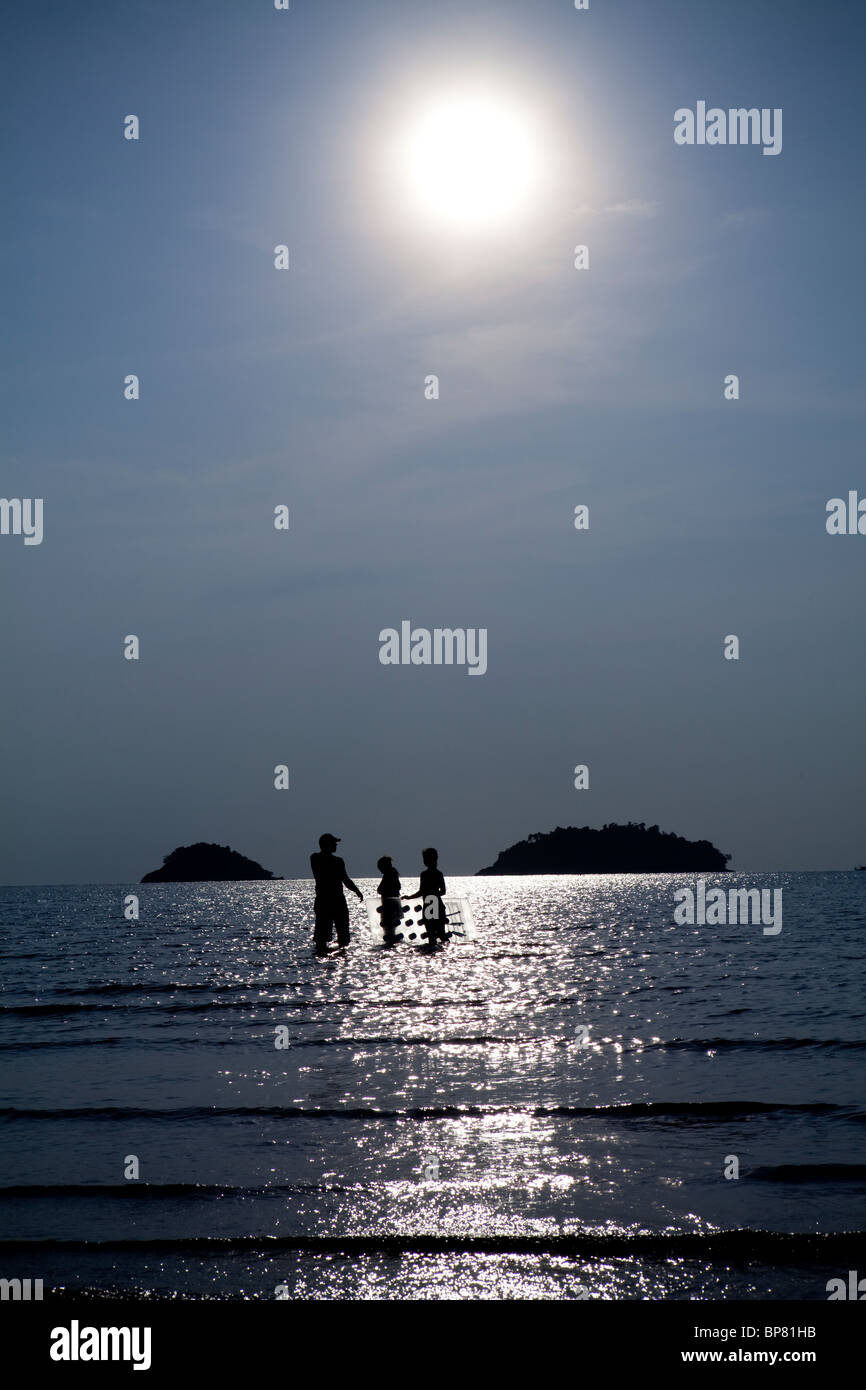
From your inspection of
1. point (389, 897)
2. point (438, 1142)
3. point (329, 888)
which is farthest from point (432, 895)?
point (438, 1142)

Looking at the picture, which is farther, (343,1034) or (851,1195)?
(343,1034)

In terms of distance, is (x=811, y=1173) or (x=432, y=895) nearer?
(x=811, y=1173)

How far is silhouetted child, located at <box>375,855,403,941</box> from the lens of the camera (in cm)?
2789

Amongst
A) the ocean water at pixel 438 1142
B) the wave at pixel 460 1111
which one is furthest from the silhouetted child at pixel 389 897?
the wave at pixel 460 1111

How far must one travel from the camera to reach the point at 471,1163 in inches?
322

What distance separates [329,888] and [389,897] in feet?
16.4

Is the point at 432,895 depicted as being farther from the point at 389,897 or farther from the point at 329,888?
the point at 329,888

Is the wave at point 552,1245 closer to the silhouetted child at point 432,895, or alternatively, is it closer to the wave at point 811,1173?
the wave at point 811,1173

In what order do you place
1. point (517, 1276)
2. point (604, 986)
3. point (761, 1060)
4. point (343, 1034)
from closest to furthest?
1. point (517, 1276)
2. point (761, 1060)
3. point (343, 1034)
4. point (604, 986)

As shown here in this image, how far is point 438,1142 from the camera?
29.0 ft

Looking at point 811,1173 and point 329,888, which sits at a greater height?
point 329,888
